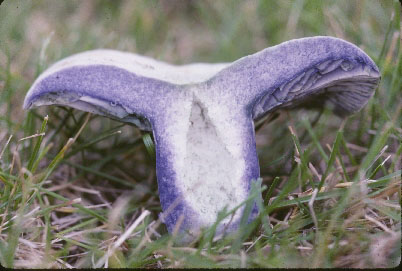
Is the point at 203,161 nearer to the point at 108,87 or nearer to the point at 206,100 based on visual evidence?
the point at 206,100

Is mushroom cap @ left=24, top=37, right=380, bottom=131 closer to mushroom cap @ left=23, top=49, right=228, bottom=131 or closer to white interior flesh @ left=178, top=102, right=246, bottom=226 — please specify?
mushroom cap @ left=23, top=49, right=228, bottom=131

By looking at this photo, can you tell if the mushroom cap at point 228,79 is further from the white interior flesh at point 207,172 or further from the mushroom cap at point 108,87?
the white interior flesh at point 207,172

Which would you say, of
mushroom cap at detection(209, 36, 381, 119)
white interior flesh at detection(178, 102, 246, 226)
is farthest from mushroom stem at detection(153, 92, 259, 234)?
mushroom cap at detection(209, 36, 381, 119)

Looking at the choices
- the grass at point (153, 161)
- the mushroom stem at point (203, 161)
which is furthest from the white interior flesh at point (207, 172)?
the grass at point (153, 161)

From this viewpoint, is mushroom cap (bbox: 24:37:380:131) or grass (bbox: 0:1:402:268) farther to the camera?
mushroom cap (bbox: 24:37:380:131)

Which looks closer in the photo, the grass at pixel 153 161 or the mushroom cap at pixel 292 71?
the grass at pixel 153 161

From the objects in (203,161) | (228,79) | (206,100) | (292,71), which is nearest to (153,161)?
(203,161)
